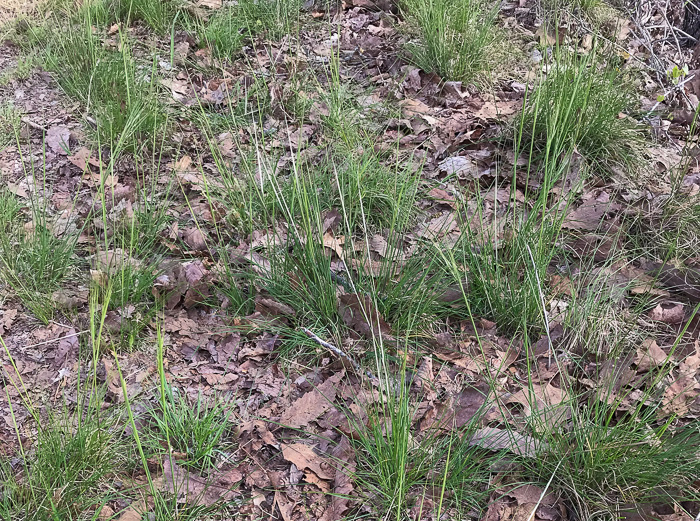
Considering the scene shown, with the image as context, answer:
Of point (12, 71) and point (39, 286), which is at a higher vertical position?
point (12, 71)

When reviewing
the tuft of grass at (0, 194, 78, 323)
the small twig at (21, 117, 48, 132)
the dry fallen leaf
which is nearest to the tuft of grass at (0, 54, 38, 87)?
the small twig at (21, 117, 48, 132)

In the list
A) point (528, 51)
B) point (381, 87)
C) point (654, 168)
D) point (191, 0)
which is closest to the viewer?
point (654, 168)

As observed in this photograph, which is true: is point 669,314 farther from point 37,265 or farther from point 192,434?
Answer: point 37,265

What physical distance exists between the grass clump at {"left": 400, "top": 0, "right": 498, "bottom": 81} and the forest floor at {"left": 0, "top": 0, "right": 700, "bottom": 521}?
0.7 inches

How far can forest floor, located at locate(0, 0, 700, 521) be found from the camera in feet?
5.64

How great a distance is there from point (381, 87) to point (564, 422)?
94.2 inches

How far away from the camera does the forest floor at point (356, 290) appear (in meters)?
1.72

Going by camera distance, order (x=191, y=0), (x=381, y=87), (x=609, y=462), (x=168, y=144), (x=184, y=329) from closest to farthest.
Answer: (x=609, y=462), (x=184, y=329), (x=168, y=144), (x=381, y=87), (x=191, y=0)

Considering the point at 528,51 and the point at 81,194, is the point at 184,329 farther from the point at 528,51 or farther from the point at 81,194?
the point at 528,51

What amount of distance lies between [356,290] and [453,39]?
1.97m

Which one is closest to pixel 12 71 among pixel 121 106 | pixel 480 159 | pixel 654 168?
pixel 121 106

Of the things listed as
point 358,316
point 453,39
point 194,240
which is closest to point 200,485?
point 358,316

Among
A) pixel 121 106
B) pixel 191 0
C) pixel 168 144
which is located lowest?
pixel 168 144

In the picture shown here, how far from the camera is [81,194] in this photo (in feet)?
9.82
